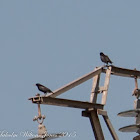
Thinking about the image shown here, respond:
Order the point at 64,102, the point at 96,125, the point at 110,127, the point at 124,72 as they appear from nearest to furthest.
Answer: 1. the point at 64,102
2. the point at 96,125
3. the point at 110,127
4. the point at 124,72

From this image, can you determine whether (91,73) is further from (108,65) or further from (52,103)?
(52,103)

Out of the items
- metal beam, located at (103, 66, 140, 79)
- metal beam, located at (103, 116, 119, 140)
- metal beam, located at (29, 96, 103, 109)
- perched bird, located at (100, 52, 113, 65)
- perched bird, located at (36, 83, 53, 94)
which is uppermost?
perched bird, located at (100, 52, 113, 65)

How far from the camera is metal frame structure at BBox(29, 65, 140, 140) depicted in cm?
2689

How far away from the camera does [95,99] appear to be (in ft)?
95.3

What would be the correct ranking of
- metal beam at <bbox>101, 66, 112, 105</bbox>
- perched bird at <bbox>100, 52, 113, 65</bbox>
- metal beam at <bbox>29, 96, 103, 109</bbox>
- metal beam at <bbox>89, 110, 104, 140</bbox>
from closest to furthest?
1. metal beam at <bbox>29, 96, 103, 109</bbox>
2. metal beam at <bbox>89, 110, 104, 140</bbox>
3. metal beam at <bbox>101, 66, 112, 105</bbox>
4. perched bird at <bbox>100, 52, 113, 65</bbox>

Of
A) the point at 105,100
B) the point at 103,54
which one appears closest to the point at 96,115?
the point at 105,100

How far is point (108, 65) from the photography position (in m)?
29.6

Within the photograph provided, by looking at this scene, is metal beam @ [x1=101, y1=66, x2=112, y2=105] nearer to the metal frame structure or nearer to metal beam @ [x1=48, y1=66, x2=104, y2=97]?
the metal frame structure

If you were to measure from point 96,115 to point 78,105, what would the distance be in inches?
36.2

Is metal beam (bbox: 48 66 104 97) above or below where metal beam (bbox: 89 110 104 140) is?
above

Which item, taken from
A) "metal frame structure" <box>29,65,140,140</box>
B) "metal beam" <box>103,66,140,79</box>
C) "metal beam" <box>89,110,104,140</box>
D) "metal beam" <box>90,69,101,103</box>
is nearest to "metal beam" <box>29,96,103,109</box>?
"metal frame structure" <box>29,65,140,140</box>

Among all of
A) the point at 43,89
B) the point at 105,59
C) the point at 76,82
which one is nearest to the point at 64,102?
the point at 43,89

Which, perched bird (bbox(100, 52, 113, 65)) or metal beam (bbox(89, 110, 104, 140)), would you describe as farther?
perched bird (bbox(100, 52, 113, 65))

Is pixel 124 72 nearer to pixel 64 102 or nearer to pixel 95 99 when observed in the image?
pixel 95 99
